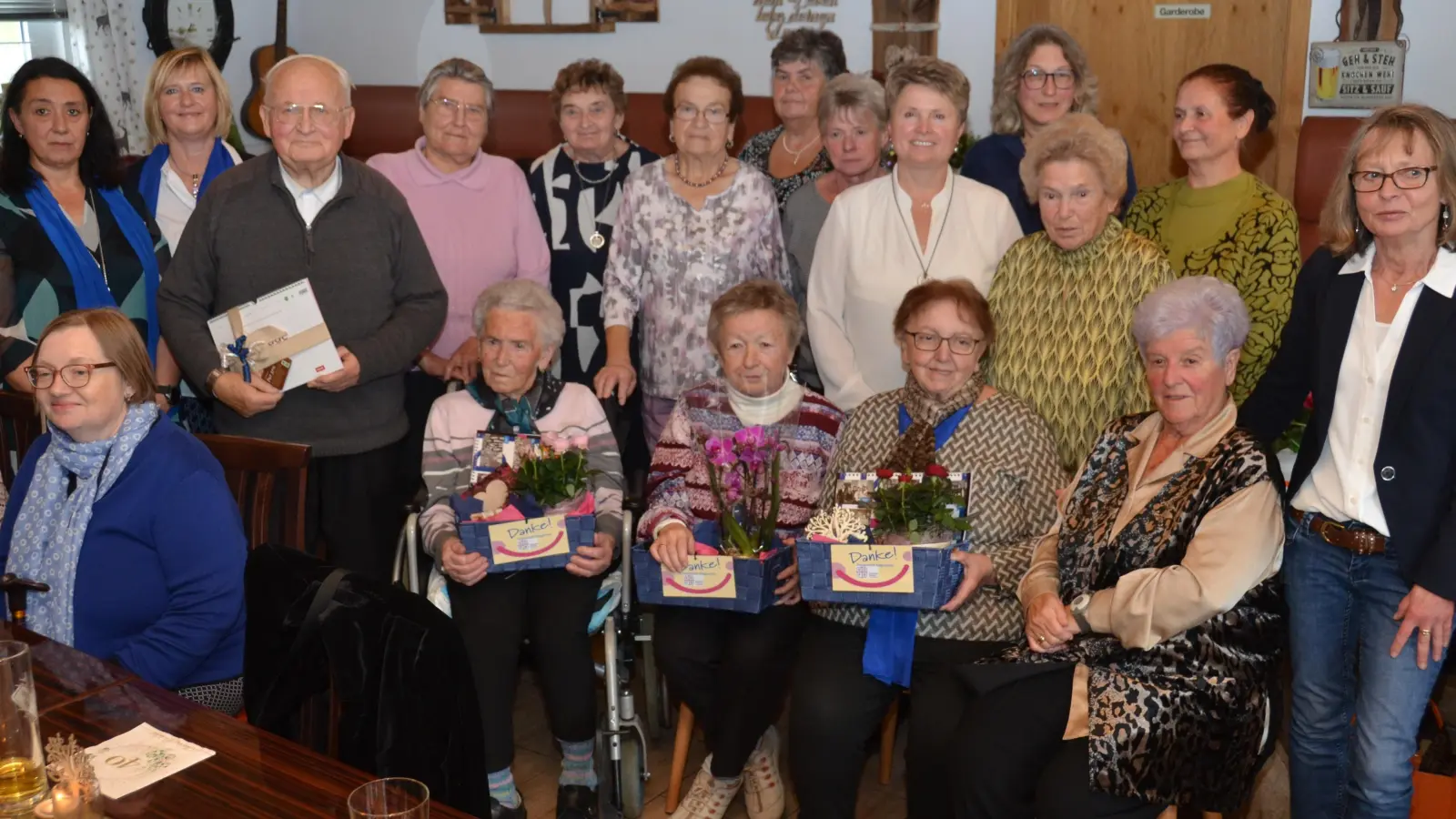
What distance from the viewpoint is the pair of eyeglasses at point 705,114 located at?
374 cm

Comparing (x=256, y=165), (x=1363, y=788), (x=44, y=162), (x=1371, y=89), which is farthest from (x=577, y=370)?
(x=1371, y=89)

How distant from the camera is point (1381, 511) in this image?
252cm

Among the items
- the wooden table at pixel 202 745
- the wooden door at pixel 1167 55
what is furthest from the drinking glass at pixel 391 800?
the wooden door at pixel 1167 55

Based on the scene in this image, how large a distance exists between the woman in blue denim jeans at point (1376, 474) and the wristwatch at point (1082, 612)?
0.42 m

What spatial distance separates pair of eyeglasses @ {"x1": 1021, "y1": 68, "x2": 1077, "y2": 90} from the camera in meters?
3.75

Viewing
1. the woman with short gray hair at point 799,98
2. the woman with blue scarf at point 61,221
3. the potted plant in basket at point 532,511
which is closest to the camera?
the potted plant in basket at point 532,511

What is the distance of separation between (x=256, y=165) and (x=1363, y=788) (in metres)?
2.94

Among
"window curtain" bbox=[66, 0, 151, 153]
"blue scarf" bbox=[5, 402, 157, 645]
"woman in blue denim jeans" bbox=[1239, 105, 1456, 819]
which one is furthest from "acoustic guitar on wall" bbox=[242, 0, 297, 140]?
"woman in blue denim jeans" bbox=[1239, 105, 1456, 819]

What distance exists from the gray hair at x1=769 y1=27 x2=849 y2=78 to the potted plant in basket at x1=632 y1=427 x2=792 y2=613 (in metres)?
1.64

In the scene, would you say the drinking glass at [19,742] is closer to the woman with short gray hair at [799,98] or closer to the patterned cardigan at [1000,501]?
the patterned cardigan at [1000,501]

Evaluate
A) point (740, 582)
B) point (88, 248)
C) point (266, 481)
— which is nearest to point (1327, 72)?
point (740, 582)

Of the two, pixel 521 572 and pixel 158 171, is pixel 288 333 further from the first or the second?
pixel 158 171

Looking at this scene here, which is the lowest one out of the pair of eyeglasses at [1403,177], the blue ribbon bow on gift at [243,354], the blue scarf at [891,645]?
the blue scarf at [891,645]

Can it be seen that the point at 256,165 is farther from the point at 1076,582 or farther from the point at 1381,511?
the point at 1381,511
